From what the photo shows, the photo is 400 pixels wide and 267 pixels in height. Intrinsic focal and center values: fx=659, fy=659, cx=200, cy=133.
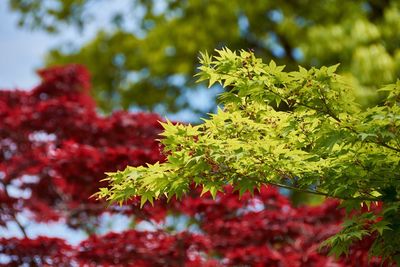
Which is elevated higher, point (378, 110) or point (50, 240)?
point (50, 240)

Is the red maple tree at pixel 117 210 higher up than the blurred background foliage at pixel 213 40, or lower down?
lower down

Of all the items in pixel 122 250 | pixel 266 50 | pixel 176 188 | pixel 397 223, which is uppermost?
pixel 266 50

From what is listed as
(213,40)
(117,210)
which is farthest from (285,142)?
(213,40)

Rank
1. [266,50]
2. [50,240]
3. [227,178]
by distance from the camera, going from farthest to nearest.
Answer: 1. [266,50]
2. [50,240]
3. [227,178]

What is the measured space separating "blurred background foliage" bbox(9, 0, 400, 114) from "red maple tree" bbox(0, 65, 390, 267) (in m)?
3.74

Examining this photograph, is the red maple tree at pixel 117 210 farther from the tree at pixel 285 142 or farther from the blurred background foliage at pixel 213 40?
the blurred background foliage at pixel 213 40

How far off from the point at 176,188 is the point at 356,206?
42.7 inches

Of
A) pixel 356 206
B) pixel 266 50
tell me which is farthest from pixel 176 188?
pixel 266 50

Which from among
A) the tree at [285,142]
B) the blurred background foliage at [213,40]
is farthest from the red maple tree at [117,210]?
the blurred background foliage at [213,40]

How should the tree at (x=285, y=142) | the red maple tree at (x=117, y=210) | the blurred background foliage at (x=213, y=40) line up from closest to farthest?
the tree at (x=285, y=142), the red maple tree at (x=117, y=210), the blurred background foliage at (x=213, y=40)

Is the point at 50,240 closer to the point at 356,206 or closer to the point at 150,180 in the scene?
the point at 150,180

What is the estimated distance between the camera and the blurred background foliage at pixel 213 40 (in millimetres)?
10148

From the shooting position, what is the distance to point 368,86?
9.84 m

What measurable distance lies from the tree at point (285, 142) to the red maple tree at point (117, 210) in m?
1.17
